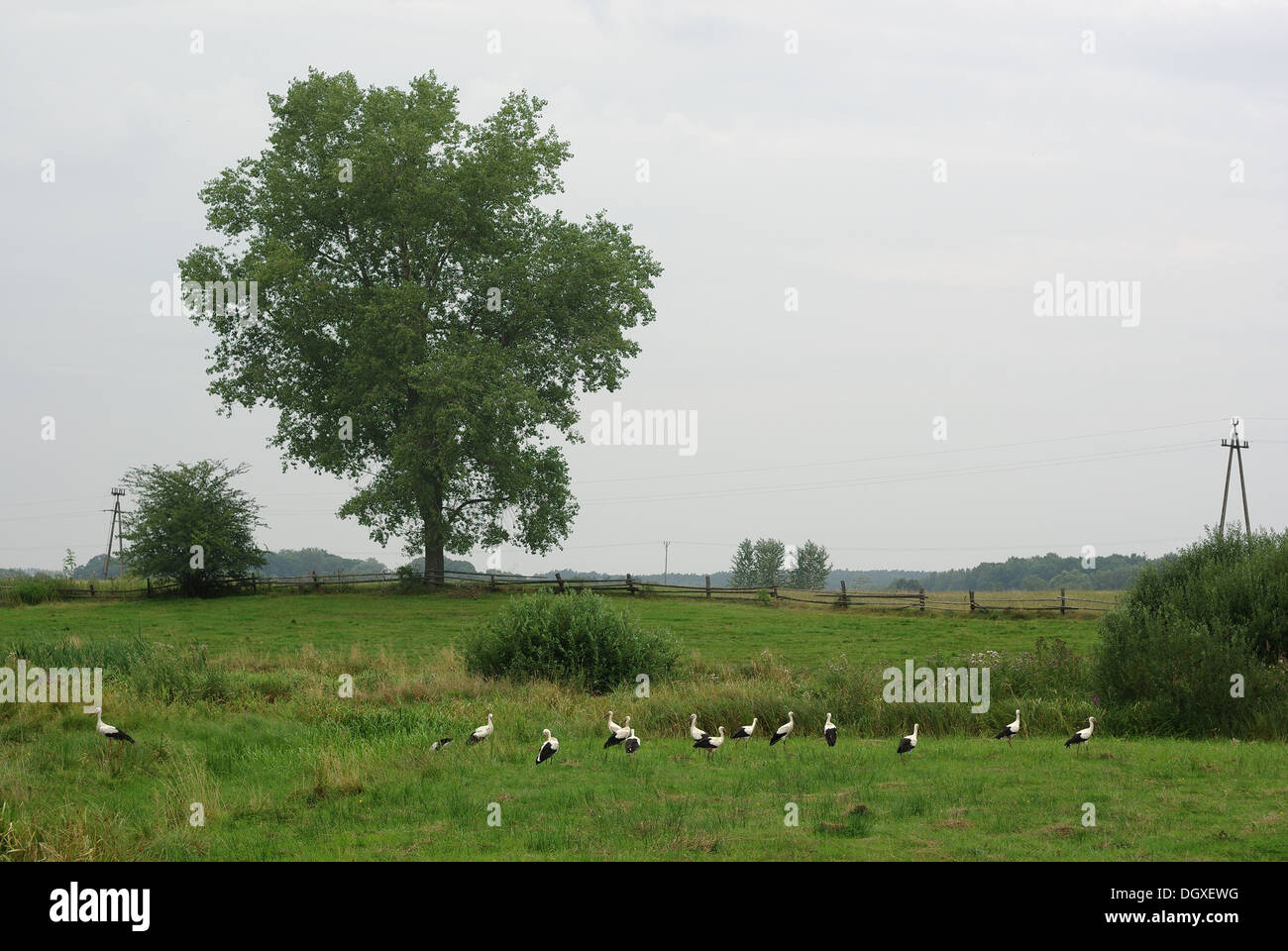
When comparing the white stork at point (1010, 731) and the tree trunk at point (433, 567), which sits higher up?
the tree trunk at point (433, 567)

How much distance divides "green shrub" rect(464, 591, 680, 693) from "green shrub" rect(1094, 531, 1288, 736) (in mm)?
11778

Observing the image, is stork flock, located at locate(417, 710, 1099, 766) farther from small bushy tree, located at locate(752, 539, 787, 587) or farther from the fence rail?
small bushy tree, located at locate(752, 539, 787, 587)

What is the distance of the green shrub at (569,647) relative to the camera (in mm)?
29594

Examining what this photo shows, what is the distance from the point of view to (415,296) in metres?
55.2

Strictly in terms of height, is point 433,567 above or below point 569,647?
above

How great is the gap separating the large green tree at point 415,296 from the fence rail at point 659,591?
3.04 m

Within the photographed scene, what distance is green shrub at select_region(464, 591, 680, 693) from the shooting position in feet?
97.1

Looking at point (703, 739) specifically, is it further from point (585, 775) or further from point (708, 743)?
point (585, 775)

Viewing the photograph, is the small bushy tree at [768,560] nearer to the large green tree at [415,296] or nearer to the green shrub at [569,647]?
the large green tree at [415,296]

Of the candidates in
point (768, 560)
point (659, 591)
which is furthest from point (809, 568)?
point (659, 591)

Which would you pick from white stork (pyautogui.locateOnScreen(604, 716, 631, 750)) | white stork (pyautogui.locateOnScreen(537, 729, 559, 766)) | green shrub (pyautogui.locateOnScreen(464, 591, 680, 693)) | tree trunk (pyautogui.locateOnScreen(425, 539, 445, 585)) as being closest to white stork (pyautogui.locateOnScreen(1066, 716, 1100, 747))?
white stork (pyautogui.locateOnScreen(604, 716, 631, 750))

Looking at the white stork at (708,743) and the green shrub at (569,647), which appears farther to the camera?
the green shrub at (569,647)

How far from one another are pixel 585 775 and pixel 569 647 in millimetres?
12659

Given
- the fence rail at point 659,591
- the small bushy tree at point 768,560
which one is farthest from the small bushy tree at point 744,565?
the fence rail at point 659,591
